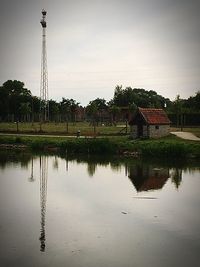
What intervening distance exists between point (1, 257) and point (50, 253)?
5.18ft

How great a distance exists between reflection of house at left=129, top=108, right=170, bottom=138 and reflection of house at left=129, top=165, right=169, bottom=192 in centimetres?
1153

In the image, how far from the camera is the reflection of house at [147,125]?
141 ft

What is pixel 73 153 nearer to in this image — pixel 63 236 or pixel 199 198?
pixel 199 198

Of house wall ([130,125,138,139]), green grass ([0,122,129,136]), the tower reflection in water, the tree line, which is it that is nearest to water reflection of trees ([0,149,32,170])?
the tower reflection in water

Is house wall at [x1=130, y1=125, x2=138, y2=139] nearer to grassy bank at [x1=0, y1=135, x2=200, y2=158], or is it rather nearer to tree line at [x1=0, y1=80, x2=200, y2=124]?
grassy bank at [x1=0, y1=135, x2=200, y2=158]

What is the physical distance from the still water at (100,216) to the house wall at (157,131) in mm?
12132

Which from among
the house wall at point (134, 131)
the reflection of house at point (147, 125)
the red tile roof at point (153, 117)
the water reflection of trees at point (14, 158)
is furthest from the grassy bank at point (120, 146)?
the red tile roof at point (153, 117)

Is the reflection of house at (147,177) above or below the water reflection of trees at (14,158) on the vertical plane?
below

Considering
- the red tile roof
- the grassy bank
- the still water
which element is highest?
the red tile roof

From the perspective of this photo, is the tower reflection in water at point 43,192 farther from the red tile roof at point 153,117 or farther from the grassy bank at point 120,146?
the red tile roof at point 153,117

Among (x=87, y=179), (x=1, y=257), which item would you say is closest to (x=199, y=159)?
(x=87, y=179)

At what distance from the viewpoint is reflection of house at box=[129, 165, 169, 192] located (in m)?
24.6

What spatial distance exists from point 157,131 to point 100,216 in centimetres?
2703

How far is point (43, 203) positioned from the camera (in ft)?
65.1
